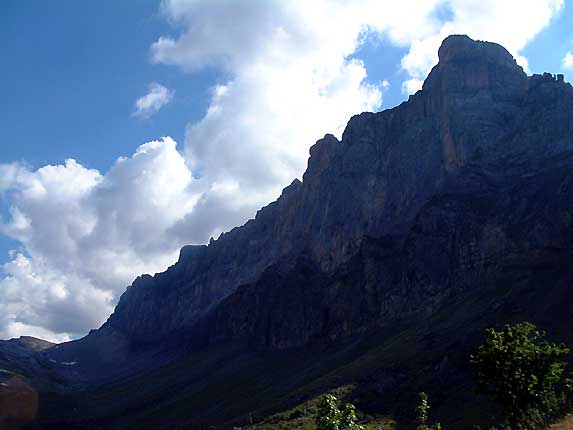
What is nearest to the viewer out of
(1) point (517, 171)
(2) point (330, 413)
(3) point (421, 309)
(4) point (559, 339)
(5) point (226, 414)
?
(2) point (330, 413)

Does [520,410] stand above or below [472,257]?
below

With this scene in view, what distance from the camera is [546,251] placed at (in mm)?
157000

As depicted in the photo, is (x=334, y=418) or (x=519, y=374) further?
(x=519, y=374)

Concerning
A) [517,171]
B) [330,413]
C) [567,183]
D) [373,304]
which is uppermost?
[517,171]

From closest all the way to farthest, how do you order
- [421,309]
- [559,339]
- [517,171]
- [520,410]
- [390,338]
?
[520,410] → [559,339] → [390,338] → [421,309] → [517,171]

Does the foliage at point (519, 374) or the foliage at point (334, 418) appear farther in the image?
the foliage at point (519, 374)

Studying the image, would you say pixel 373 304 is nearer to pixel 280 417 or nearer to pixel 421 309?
pixel 421 309

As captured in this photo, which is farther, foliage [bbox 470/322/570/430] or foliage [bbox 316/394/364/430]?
foliage [bbox 470/322/570/430]

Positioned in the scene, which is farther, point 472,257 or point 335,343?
point 335,343

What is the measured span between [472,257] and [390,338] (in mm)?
35175

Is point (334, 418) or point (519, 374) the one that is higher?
point (519, 374)

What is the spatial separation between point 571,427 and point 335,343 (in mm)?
166856

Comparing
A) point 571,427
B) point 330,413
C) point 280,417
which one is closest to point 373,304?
point 280,417

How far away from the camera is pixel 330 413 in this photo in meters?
20.5
